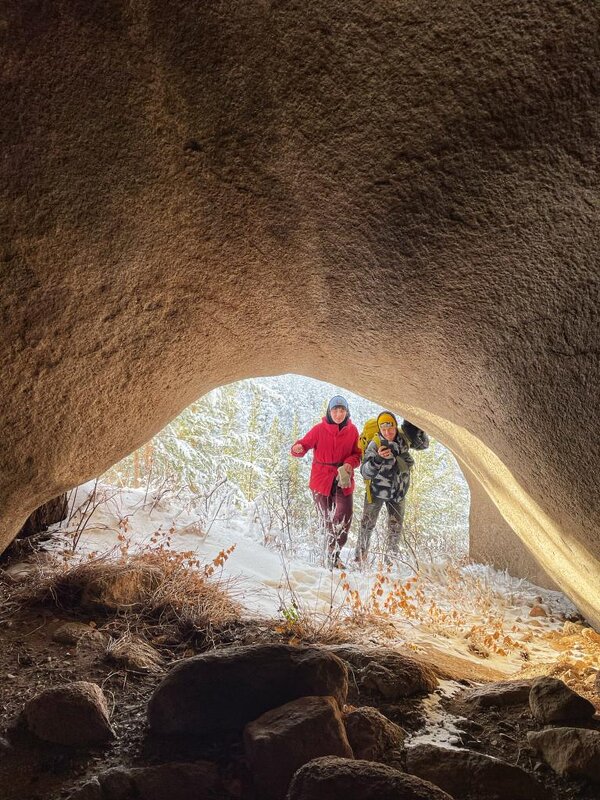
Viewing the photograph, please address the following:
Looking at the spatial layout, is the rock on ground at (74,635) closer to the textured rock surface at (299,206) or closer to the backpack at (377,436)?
the textured rock surface at (299,206)

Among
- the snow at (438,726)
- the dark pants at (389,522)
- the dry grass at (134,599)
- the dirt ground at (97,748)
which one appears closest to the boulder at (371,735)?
the snow at (438,726)

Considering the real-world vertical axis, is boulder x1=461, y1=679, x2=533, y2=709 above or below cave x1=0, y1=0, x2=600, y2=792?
below

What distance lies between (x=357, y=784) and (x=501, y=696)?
3.87 feet

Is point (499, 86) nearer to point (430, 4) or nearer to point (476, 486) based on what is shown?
point (430, 4)

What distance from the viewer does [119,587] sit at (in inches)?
135

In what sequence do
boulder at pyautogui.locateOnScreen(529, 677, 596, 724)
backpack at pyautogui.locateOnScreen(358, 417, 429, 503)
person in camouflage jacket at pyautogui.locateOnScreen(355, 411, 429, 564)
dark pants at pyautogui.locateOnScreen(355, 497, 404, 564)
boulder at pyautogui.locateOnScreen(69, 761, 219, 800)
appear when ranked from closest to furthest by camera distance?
boulder at pyautogui.locateOnScreen(69, 761, 219, 800) → boulder at pyautogui.locateOnScreen(529, 677, 596, 724) → dark pants at pyautogui.locateOnScreen(355, 497, 404, 564) → person in camouflage jacket at pyautogui.locateOnScreen(355, 411, 429, 564) → backpack at pyautogui.locateOnScreen(358, 417, 429, 503)

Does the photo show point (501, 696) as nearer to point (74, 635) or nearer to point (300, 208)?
point (74, 635)

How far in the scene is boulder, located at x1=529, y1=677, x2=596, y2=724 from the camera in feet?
7.33

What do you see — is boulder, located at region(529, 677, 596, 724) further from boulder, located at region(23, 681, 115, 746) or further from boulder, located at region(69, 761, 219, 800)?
boulder, located at region(23, 681, 115, 746)

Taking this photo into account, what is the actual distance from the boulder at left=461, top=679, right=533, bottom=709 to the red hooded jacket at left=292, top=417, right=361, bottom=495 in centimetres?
397

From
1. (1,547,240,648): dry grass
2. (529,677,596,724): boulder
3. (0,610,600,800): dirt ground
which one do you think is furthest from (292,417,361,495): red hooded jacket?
(529,677,596,724): boulder

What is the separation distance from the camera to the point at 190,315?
2621 mm

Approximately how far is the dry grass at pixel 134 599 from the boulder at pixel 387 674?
876 millimetres

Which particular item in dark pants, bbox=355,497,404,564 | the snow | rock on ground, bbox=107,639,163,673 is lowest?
rock on ground, bbox=107,639,163,673
